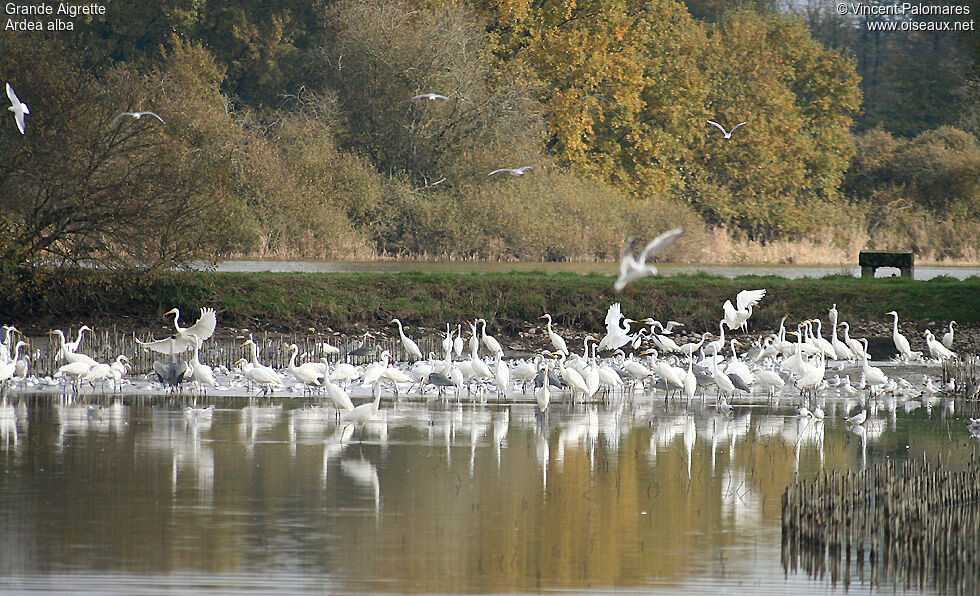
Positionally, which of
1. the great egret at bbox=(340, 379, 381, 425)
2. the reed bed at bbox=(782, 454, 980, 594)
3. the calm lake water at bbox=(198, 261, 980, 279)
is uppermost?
the calm lake water at bbox=(198, 261, 980, 279)

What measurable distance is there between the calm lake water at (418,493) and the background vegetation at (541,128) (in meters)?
16.3

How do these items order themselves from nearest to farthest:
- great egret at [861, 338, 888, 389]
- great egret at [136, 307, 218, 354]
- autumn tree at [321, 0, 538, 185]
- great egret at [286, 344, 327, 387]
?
great egret at [286, 344, 327, 387], great egret at [861, 338, 888, 389], great egret at [136, 307, 218, 354], autumn tree at [321, 0, 538, 185]

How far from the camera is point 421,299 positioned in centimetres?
2398

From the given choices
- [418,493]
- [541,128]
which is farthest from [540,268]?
[418,493]

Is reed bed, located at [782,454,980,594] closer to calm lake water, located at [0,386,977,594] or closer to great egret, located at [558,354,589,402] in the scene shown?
calm lake water, located at [0,386,977,594]

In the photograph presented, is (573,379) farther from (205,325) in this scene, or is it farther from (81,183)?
(81,183)

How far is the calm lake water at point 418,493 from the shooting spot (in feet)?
26.2

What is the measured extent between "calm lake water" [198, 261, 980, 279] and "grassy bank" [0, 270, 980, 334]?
542 cm

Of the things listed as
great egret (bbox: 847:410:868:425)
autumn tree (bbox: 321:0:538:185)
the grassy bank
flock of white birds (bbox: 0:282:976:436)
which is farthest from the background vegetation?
great egret (bbox: 847:410:868:425)

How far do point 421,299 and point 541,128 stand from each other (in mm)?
18389

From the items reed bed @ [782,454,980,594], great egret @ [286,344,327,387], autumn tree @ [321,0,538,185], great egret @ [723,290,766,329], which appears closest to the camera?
reed bed @ [782,454,980,594]

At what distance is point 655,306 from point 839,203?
80.1 feet

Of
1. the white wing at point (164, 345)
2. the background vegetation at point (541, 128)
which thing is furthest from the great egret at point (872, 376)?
the background vegetation at point (541, 128)

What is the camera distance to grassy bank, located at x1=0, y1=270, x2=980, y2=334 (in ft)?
73.4
